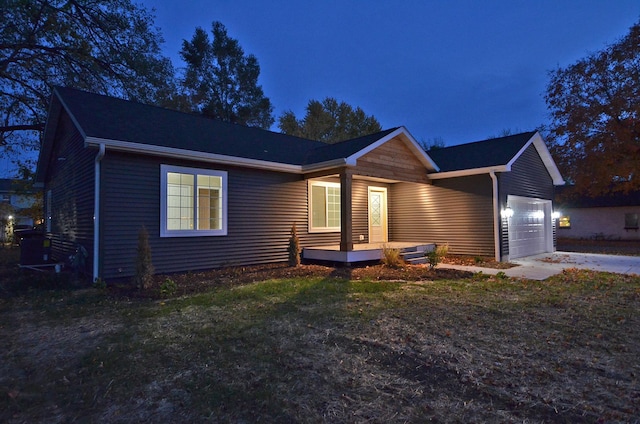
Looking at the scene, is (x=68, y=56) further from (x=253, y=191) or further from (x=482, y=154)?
(x=482, y=154)

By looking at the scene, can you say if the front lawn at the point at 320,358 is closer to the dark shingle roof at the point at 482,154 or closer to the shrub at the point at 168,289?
the shrub at the point at 168,289

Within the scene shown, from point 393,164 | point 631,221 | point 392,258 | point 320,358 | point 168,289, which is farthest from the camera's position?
point 631,221

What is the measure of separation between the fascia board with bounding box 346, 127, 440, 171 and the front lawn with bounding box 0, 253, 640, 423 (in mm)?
4358

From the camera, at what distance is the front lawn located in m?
2.57

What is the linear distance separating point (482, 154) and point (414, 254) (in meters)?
4.34

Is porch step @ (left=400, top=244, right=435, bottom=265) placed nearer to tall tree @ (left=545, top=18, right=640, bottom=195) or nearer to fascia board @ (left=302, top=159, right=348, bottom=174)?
fascia board @ (left=302, top=159, right=348, bottom=174)

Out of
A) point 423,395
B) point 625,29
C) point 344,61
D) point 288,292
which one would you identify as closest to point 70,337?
point 288,292

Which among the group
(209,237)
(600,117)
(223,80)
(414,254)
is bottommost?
(414,254)

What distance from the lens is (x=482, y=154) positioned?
12.3 m

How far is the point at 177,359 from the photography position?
11.4ft

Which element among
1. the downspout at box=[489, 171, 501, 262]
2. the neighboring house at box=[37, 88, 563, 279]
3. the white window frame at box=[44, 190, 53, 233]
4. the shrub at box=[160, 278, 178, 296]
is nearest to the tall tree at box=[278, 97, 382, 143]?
the neighboring house at box=[37, 88, 563, 279]

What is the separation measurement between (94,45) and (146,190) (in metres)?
9.83

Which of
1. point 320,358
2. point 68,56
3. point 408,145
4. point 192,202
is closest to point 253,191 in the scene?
point 192,202

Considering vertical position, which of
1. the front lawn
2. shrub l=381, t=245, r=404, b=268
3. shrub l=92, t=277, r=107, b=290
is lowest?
the front lawn
